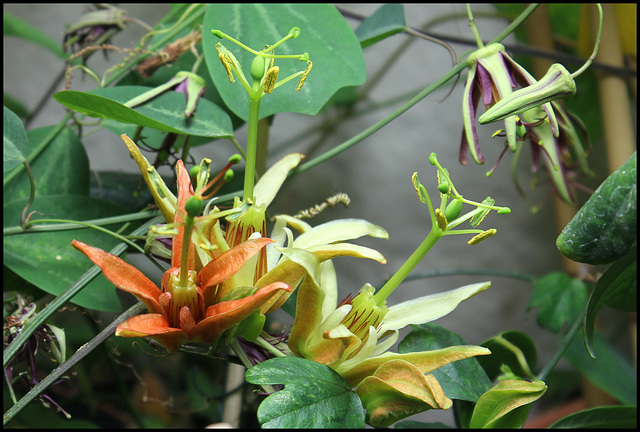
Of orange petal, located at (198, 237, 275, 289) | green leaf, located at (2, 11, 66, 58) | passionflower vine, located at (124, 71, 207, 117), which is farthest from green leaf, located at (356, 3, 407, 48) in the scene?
green leaf, located at (2, 11, 66, 58)

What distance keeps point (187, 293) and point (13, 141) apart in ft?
0.60

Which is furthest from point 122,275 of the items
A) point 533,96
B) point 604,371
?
point 604,371

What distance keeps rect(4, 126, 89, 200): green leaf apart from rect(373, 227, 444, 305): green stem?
0.32 meters

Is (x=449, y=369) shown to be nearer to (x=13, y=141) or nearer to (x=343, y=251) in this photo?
(x=343, y=251)

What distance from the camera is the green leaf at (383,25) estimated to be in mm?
450

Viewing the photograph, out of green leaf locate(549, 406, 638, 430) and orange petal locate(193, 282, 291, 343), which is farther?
green leaf locate(549, 406, 638, 430)

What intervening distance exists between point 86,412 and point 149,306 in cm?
49

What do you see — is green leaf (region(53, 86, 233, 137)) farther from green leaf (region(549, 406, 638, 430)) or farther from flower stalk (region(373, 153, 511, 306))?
green leaf (region(549, 406, 638, 430))

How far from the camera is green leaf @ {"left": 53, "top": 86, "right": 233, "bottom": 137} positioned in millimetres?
315

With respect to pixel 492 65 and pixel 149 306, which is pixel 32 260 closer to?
pixel 149 306

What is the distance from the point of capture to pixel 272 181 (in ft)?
1.10

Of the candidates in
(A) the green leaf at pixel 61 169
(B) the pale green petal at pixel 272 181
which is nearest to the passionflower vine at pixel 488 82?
(B) the pale green petal at pixel 272 181

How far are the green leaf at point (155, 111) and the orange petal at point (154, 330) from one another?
5.1 inches

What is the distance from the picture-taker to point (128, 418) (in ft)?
2.29
